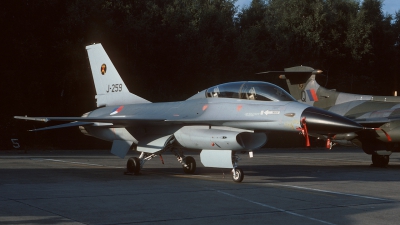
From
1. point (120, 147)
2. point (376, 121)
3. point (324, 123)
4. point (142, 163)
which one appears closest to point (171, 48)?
point (376, 121)

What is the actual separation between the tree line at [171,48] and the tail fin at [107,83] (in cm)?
1206

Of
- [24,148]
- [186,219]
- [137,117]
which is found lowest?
[24,148]

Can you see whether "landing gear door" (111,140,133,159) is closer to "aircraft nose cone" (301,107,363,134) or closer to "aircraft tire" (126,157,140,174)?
"aircraft tire" (126,157,140,174)

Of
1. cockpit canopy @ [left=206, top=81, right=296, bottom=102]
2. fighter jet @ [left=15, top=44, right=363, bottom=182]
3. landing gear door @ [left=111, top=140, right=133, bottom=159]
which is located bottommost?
landing gear door @ [left=111, top=140, right=133, bottom=159]

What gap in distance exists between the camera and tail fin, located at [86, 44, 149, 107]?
53.7 feet

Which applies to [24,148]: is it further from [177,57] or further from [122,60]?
[177,57]

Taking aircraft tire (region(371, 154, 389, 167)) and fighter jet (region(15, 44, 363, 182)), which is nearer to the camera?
fighter jet (region(15, 44, 363, 182))

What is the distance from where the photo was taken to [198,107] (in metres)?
13.7

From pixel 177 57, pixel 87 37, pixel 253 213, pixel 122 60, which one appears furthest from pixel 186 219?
pixel 177 57

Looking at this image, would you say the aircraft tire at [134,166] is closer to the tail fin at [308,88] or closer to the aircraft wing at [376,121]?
the aircraft wing at [376,121]

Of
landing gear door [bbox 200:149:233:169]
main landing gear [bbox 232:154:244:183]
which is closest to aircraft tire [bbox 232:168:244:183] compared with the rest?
main landing gear [bbox 232:154:244:183]

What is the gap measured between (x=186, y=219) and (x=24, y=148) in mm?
21532

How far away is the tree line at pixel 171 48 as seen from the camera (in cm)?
3127

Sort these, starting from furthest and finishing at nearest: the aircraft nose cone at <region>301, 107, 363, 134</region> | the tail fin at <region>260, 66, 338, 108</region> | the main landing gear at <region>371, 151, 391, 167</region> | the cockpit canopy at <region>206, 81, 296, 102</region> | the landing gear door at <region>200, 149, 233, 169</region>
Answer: the tail fin at <region>260, 66, 338, 108</region>, the main landing gear at <region>371, 151, 391, 167</region>, the cockpit canopy at <region>206, 81, 296, 102</region>, the landing gear door at <region>200, 149, 233, 169</region>, the aircraft nose cone at <region>301, 107, 363, 134</region>
